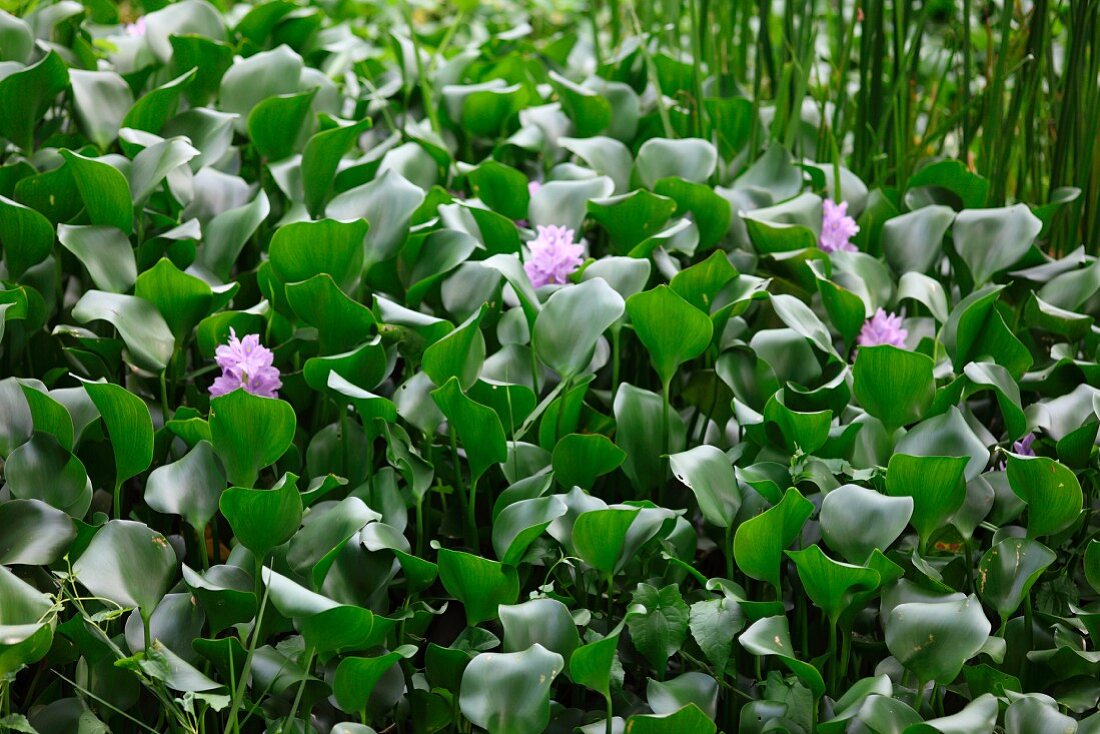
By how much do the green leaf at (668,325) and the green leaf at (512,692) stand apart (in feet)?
1.41

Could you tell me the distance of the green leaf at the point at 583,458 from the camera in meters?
1.22

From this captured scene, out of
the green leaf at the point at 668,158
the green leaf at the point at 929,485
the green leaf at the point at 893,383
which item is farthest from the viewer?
the green leaf at the point at 668,158

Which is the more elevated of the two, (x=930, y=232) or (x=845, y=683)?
(x=930, y=232)

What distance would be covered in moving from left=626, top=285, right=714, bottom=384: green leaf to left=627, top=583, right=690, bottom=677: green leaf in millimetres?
297

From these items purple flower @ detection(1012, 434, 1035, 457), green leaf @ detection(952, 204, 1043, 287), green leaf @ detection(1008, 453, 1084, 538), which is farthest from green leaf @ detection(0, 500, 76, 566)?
green leaf @ detection(952, 204, 1043, 287)

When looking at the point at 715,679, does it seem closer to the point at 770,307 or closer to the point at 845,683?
the point at 845,683

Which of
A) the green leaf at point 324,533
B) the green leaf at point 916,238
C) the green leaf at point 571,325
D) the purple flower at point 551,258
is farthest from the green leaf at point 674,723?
the green leaf at point 916,238

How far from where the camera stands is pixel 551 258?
1467 millimetres

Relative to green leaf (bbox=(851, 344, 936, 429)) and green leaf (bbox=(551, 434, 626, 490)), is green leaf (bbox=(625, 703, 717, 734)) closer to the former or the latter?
green leaf (bbox=(551, 434, 626, 490))

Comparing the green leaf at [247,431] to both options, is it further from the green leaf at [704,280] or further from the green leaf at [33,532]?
the green leaf at [704,280]

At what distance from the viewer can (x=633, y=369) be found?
1.60 m

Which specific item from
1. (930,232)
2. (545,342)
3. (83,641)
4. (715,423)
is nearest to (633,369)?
(715,423)

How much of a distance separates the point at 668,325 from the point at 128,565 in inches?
25.3

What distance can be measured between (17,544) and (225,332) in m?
0.37
